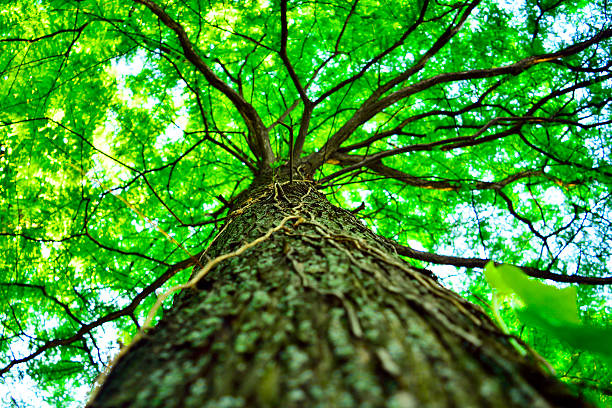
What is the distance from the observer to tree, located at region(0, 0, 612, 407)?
640 mm

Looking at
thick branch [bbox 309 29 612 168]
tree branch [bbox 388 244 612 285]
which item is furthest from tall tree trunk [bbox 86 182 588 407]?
thick branch [bbox 309 29 612 168]

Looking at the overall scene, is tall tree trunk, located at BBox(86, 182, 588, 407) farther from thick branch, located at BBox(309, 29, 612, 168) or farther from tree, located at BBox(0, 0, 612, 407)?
thick branch, located at BBox(309, 29, 612, 168)

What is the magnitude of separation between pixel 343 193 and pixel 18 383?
4.78m

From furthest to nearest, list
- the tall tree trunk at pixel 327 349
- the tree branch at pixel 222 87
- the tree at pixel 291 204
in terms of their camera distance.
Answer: the tree branch at pixel 222 87 < the tree at pixel 291 204 < the tall tree trunk at pixel 327 349

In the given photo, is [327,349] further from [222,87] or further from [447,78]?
[447,78]

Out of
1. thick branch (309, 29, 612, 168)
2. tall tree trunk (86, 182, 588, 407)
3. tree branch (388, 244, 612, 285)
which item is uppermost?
thick branch (309, 29, 612, 168)

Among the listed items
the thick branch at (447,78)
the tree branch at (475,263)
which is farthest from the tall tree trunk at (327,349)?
the thick branch at (447,78)

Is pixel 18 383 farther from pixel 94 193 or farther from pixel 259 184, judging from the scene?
pixel 259 184

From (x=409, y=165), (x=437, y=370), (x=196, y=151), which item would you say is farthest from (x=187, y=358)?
(x=409, y=165)

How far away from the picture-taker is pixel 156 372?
0.67 meters

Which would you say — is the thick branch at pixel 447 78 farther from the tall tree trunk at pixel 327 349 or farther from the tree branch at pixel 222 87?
the tall tree trunk at pixel 327 349

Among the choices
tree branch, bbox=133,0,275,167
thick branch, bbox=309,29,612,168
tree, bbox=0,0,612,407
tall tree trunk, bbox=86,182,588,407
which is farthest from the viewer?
thick branch, bbox=309,29,612,168

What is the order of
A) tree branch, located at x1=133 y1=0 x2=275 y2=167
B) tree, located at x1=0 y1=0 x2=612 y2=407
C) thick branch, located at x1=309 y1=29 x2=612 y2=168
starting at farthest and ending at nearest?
1. thick branch, located at x1=309 y1=29 x2=612 y2=168
2. tree branch, located at x1=133 y1=0 x2=275 y2=167
3. tree, located at x1=0 y1=0 x2=612 y2=407

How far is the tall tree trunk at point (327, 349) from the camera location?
52 centimetres
